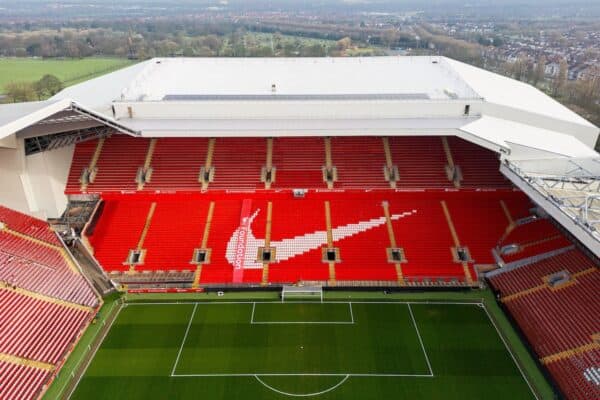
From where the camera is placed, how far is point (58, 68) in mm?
Result: 85062

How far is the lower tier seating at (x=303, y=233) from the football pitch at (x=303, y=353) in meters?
2.30

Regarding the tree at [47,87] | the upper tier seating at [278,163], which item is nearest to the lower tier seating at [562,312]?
the upper tier seating at [278,163]

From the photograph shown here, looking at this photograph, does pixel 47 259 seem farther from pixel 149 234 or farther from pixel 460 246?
pixel 460 246

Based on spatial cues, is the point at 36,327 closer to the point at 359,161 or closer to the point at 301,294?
the point at 301,294

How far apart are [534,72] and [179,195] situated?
5757 cm

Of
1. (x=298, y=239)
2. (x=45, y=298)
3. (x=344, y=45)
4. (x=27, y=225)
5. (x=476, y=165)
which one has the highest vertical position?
(x=344, y=45)

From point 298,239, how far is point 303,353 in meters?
7.59

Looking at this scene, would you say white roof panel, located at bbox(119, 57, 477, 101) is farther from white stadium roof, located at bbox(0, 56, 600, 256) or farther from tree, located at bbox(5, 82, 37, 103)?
tree, located at bbox(5, 82, 37, 103)

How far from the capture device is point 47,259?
24250 mm

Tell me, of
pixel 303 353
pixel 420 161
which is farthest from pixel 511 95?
pixel 303 353

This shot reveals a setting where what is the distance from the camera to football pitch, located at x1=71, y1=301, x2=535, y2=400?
1862 centimetres

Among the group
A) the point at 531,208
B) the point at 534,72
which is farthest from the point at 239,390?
the point at 534,72

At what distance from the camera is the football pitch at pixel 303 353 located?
18625 mm

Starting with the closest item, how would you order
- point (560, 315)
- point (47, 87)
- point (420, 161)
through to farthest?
point (560, 315) → point (420, 161) → point (47, 87)
